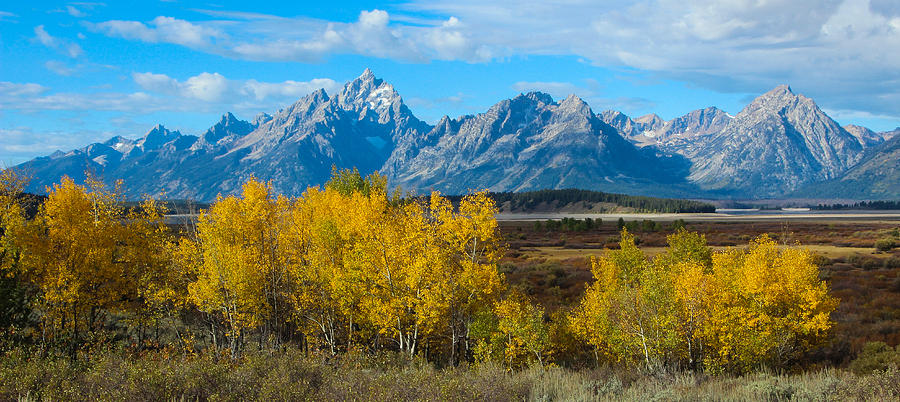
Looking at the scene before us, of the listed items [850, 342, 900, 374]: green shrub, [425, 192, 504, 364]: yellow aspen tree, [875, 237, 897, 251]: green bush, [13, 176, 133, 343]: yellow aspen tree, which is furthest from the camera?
[875, 237, 897, 251]: green bush

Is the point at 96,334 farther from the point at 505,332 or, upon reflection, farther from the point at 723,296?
the point at 723,296

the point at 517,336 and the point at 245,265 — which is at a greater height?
the point at 245,265

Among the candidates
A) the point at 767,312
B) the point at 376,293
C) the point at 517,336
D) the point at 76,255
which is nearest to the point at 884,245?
the point at 767,312

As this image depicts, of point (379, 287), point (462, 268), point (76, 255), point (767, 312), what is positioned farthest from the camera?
point (462, 268)

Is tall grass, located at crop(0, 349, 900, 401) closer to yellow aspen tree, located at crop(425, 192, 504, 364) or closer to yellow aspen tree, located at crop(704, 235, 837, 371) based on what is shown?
yellow aspen tree, located at crop(704, 235, 837, 371)

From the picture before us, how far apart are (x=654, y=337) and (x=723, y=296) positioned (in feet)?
17.8

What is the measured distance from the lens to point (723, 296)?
26.6 meters

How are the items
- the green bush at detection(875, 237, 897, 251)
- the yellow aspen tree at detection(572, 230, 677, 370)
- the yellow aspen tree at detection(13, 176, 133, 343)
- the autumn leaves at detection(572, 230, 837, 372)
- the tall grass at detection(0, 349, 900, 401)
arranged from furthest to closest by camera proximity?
the green bush at detection(875, 237, 897, 251)
the yellow aspen tree at detection(13, 176, 133, 343)
the autumn leaves at detection(572, 230, 837, 372)
the yellow aspen tree at detection(572, 230, 677, 370)
the tall grass at detection(0, 349, 900, 401)

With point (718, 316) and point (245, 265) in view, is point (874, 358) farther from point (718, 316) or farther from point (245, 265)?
point (245, 265)

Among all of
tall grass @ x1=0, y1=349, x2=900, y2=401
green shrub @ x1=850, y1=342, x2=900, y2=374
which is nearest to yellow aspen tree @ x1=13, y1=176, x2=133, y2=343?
tall grass @ x1=0, y1=349, x2=900, y2=401

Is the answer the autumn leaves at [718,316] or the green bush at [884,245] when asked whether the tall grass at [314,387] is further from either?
the green bush at [884,245]

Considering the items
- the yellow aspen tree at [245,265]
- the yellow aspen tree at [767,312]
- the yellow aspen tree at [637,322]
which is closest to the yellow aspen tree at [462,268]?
the yellow aspen tree at [637,322]

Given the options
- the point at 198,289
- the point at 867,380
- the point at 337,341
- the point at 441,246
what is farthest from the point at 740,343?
the point at 198,289

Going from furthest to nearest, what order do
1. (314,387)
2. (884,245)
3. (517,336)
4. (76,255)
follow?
(884,245) < (76,255) < (517,336) < (314,387)
